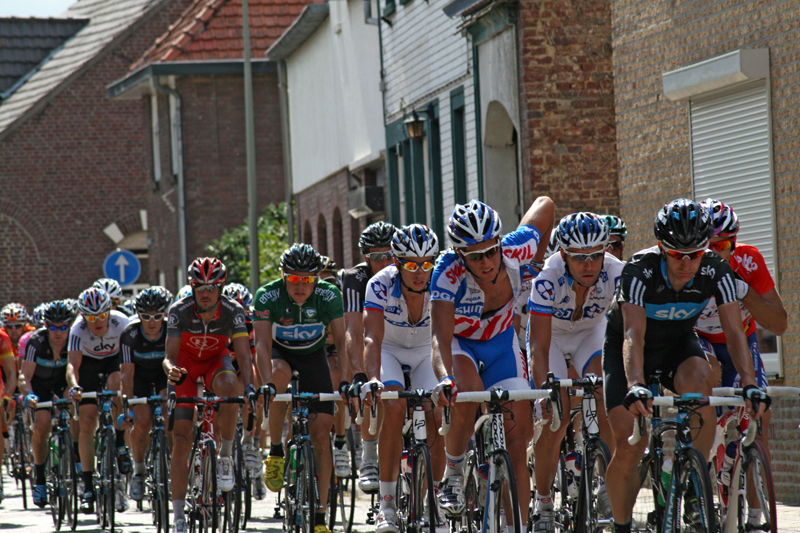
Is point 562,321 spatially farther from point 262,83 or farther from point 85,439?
point 262,83

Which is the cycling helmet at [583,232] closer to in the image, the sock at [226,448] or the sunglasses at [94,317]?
the sock at [226,448]

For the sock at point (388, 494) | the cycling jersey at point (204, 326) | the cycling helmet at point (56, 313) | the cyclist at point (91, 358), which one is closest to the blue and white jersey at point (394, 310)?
the sock at point (388, 494)

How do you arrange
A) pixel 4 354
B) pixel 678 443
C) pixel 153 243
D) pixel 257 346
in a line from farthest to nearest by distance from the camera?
1. pixel 153 243
2. pixel 4 354
3. pixel 257 346
4. pixel 678 443

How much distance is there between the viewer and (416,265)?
907cm

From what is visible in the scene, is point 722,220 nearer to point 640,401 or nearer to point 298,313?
point 640,401

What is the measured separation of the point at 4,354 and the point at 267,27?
72.9ft

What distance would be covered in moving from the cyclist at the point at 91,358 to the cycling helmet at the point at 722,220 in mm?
7126

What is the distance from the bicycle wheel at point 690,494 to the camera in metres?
6.39

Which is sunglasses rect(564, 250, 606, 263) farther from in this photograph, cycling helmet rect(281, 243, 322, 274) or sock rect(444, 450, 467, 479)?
cycling helmet rect(281, 243, 322, 274)

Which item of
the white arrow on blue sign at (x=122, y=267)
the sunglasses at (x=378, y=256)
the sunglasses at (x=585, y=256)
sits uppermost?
the white arrow on blue sign at (x=122, y=267)

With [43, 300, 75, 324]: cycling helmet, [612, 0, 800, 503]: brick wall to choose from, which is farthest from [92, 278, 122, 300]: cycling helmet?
[612, 0, 800, 503]: brick wall

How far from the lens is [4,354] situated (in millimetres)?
15117

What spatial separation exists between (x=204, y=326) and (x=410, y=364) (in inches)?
92.6

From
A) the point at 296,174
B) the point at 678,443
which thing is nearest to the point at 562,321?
the point at 678,443
